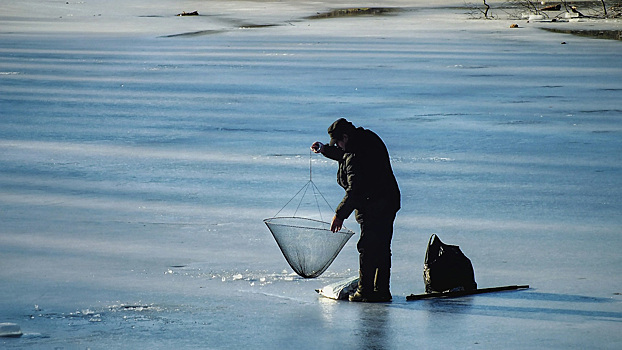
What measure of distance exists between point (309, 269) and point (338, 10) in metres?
37.4

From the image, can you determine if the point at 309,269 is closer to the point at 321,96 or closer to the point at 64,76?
the point at 321,96

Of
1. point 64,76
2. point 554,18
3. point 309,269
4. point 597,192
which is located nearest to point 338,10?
point 554,18

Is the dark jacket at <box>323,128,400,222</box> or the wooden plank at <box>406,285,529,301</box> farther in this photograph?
the wooden plank at <box>406,285,529,301</box>

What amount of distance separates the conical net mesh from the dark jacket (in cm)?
25

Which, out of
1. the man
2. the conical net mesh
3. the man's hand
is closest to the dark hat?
the man

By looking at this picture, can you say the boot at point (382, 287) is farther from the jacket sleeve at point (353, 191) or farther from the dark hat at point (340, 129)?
the dark hat at point (340, 129)

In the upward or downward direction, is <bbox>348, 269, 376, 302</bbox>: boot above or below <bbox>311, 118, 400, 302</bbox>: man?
below

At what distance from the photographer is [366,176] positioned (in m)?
5.81

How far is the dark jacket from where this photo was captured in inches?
227

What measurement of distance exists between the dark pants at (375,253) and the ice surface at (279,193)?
17 centimetres

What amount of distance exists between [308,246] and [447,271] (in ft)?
2.74

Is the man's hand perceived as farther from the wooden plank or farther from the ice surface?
the wooden plank

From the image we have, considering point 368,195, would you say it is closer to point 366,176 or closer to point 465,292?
point 366,176

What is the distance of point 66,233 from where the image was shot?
7.63 meters
